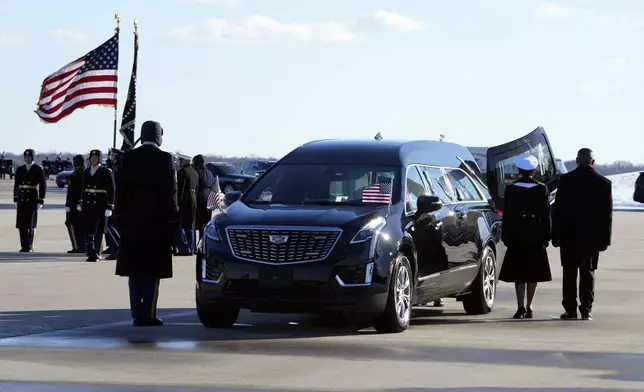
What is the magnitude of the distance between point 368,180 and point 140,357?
11.6 ft

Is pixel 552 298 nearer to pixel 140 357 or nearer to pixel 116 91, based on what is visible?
pixel 140 357

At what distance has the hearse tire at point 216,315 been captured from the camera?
13.5 m

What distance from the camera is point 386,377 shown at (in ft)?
34.4

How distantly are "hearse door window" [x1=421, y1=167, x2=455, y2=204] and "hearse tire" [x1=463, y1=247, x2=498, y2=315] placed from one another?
0.91 metres

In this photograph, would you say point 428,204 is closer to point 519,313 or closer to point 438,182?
point 438,182

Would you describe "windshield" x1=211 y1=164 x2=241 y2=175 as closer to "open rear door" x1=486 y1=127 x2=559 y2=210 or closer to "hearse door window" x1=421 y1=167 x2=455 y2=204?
"open rear door" x1=486 y1=127 x2=559 y2=210

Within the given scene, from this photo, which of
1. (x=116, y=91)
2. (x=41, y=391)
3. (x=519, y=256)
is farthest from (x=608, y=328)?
(x=116, y=91)

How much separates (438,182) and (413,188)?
0.84 m

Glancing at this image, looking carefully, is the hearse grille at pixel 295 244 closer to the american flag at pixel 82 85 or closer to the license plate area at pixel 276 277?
the license plate area at pixel 276 277

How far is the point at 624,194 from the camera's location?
294 ft

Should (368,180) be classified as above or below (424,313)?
above

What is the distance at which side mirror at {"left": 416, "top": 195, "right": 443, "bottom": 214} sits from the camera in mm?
14016

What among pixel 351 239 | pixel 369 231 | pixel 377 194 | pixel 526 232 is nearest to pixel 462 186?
pixel 526 232

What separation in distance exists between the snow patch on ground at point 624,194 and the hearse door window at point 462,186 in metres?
48.1
